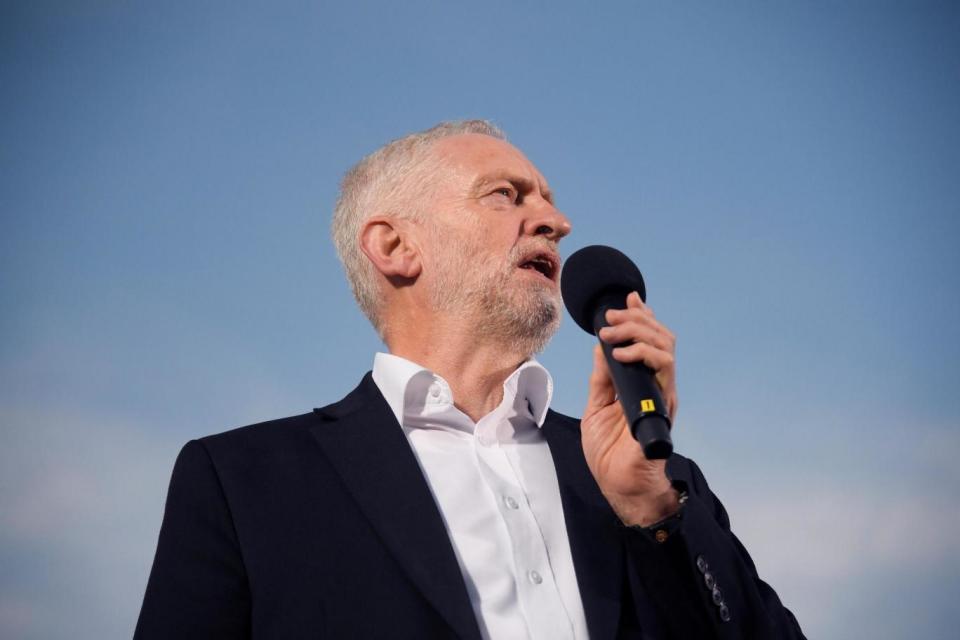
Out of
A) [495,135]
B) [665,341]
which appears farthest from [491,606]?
[495,135]

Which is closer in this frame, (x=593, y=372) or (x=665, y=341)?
(x=665, y=341)

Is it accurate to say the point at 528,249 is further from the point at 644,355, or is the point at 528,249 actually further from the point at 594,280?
the point at 644,355

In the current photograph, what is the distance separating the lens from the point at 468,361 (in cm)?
361

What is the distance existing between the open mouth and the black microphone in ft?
1.83

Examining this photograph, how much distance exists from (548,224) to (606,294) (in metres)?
0.88

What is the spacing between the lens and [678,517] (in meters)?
2.76

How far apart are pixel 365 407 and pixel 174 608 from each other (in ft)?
3.17

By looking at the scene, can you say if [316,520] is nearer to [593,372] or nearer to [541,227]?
[593,372]

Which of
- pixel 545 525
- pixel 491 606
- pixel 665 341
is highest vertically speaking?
pixel 665 341

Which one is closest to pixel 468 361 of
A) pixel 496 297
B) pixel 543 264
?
pixel 496 297

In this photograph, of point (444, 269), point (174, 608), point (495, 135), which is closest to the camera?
point (174, 608)

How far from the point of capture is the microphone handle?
2.13 m

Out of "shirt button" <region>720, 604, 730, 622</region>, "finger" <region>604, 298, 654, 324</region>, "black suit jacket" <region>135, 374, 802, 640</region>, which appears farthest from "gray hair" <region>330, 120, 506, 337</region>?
"shirt button" <region>720, 604, 730, 622</region>

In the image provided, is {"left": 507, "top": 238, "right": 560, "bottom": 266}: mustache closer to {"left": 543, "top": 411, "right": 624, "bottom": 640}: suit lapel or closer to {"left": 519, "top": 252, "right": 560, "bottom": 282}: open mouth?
{"left": 519, "top": 252, "right": 560, "bottom": 282}: open mouth
